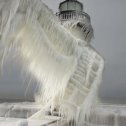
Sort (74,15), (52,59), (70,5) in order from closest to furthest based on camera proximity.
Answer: (52,59) → (74,15) → (70,5)

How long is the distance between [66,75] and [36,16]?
88.1 inches

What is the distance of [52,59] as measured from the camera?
8789mm

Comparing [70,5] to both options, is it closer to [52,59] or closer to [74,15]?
[74,15]

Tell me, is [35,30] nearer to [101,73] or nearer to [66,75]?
[66,75]

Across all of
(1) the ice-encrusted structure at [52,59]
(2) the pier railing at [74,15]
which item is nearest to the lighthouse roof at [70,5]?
(2) the pier railing at [74,15]

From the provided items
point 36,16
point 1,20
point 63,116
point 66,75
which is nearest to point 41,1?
point 36,16

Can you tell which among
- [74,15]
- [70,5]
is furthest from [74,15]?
[70,5]

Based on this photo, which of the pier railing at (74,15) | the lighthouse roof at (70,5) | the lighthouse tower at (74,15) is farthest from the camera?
the lighthouse roof at (70,5)

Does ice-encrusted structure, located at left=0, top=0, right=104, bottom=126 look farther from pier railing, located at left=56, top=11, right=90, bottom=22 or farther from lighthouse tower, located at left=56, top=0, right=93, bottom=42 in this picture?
pier railing, located at left=56, top=11, right=90, bottom=22

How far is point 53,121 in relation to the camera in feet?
28.9

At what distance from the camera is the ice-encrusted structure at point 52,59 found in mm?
8015

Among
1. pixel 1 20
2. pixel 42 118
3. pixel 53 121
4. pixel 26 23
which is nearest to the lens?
pixel 1 20

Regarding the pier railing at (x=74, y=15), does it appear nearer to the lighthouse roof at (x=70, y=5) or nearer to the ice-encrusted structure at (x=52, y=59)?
the lighthouse roof at (x=70, y=5)

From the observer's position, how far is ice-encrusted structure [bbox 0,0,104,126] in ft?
26.3
